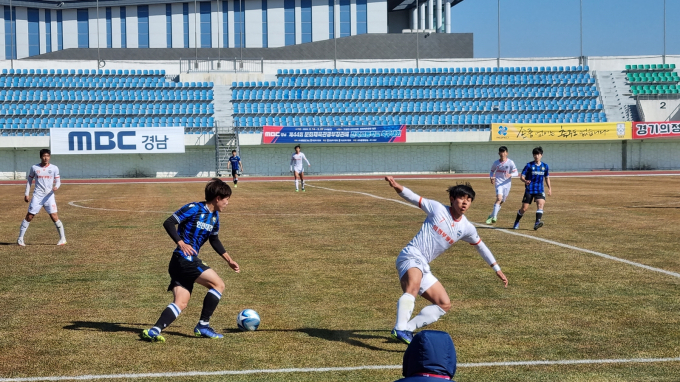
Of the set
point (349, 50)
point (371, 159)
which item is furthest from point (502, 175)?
point (349, 50)

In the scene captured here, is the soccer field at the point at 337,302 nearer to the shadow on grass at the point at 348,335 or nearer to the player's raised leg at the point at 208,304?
the shadow on grass at the point at 348,335

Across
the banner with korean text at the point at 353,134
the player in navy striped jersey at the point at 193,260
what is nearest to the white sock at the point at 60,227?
the player in navy striped jersey at the point at 193,260

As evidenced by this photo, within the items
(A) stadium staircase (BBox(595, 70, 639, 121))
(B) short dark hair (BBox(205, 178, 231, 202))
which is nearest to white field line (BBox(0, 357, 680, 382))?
(B) short dark hair (BBox(205, 178, 231, 202))

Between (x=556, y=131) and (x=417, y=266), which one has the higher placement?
Result: (x=556, y=131)

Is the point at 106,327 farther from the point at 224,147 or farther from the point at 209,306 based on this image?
the point at 224,147

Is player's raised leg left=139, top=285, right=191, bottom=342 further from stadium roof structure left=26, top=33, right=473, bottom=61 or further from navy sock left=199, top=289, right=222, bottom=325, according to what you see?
stadium roof structure left=26, top=33, right=473, bottom=61

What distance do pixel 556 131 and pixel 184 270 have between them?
49.5m

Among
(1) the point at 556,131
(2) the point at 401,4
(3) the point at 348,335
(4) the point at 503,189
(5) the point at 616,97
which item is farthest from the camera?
(2) the point at 401,4

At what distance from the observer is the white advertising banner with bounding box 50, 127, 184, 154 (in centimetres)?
5050

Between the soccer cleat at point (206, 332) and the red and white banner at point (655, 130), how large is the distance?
5206cm

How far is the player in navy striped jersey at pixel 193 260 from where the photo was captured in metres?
7.89

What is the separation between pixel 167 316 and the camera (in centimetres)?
789

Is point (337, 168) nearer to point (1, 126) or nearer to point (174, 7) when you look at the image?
point (1, 126)

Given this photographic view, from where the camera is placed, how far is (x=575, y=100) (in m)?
59.4
